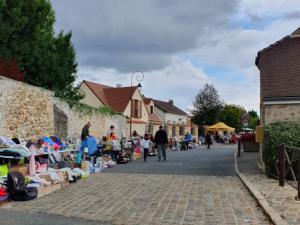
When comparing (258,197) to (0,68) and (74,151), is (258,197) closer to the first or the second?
(74,151)

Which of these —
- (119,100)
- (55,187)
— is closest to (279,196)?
(55,187)

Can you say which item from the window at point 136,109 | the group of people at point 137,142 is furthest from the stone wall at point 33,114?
the window at point 136,109

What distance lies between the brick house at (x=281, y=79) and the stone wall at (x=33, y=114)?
29.2ft

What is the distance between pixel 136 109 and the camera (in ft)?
153

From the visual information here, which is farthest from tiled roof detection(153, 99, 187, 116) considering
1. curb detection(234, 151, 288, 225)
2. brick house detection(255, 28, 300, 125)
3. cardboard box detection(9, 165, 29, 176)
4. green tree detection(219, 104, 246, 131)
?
cardboard box detection(9, 165, 29, 176)

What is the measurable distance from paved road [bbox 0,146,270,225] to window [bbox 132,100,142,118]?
33.2m

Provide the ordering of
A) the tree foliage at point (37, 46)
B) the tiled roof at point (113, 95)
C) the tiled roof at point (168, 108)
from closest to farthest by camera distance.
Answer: the tree foliage at point (37, 46), the tiled roof at point (113, 95), the tiled roof at point (168, 108)

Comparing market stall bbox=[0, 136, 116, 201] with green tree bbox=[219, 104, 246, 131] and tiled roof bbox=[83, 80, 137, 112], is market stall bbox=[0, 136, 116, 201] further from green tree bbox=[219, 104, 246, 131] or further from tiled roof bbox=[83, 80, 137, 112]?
green tree bbox=[219, 104, 246, 131]

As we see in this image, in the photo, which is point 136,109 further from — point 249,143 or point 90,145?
point 90,145

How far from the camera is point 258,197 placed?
917 centimetres

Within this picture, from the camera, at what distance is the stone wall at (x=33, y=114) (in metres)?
15.3

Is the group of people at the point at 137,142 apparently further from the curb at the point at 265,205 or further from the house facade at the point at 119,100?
the house facade at the point at 119,100

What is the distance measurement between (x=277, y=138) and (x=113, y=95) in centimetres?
3459

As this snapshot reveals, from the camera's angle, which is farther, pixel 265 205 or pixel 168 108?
pixel 168 108
